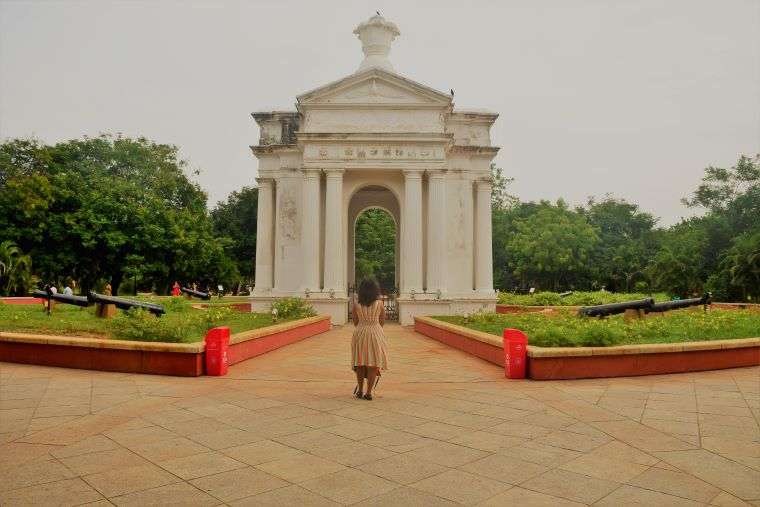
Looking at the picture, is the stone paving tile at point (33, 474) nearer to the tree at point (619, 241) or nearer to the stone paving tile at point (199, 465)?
the stone paving tile at point (199, 465)

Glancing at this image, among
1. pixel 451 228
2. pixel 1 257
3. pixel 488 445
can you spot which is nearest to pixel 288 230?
pixel 451 228

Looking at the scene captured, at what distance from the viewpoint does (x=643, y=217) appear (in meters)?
60.8

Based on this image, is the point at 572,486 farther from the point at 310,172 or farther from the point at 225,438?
the point at 310,172

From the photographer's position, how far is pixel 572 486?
15.8 ft

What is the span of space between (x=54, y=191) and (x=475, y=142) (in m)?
22.2

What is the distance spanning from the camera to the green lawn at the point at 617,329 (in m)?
10.8

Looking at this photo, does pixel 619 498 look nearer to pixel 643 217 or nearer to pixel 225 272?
pixel 225 272

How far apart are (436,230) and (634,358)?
589 inches

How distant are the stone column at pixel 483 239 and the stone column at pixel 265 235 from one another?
9.37 meters

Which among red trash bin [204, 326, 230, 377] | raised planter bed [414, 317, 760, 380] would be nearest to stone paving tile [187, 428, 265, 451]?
red trash bin [204, 326, 230, 377]

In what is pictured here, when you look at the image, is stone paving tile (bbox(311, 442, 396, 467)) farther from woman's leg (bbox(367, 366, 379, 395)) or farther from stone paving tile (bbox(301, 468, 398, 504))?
woman's leg (bbox(367, 366, 379, 395))

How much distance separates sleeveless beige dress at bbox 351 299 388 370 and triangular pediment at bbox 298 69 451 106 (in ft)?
57.5

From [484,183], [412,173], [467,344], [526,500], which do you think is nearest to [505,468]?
[526,500]

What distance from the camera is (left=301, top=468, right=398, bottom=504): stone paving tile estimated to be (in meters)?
4.53
